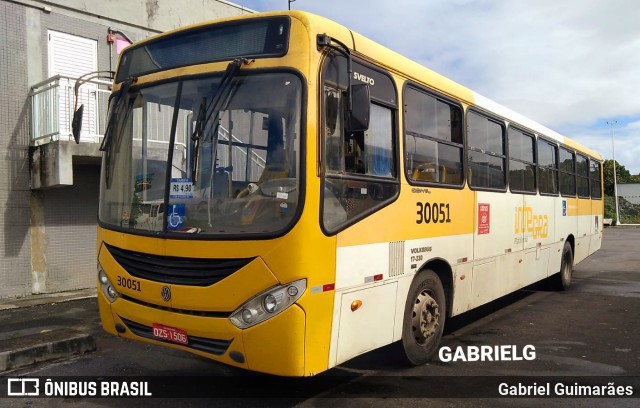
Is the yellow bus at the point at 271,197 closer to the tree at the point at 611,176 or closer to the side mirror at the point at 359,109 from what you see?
the side mirror at the point at 359,109

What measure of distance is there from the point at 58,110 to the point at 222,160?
24.5 feet

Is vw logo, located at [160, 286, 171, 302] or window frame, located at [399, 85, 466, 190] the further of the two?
window frame, located at [399, 85, 466, 190]

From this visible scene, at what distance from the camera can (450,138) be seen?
639 centimetres

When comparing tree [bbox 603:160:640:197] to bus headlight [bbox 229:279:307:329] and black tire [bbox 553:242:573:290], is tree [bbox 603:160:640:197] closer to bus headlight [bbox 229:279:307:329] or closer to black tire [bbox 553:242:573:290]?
black tire [bbox 553:242:573:290]

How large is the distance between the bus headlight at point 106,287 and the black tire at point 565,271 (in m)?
8.99

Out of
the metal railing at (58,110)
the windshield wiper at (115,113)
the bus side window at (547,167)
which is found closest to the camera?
the windshield wiper at (115,113)

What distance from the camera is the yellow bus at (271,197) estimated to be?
401cm

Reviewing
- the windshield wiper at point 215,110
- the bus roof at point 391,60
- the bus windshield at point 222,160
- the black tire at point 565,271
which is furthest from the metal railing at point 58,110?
the black tire at point 565,271

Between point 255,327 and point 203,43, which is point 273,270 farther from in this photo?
point 203,43

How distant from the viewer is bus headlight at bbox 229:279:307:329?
3926 mm

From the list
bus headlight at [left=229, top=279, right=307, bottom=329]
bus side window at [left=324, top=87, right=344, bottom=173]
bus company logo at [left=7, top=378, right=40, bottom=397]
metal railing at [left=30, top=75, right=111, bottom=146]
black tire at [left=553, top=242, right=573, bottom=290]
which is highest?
metal railing at [left=30, top=75, right=111, bottom=146]

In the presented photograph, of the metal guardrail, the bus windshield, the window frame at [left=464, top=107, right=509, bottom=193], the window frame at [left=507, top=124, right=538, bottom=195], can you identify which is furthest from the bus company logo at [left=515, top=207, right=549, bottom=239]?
the metal guardrail

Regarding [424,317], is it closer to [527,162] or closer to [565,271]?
[527,162]

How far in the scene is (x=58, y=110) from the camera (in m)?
10.3
